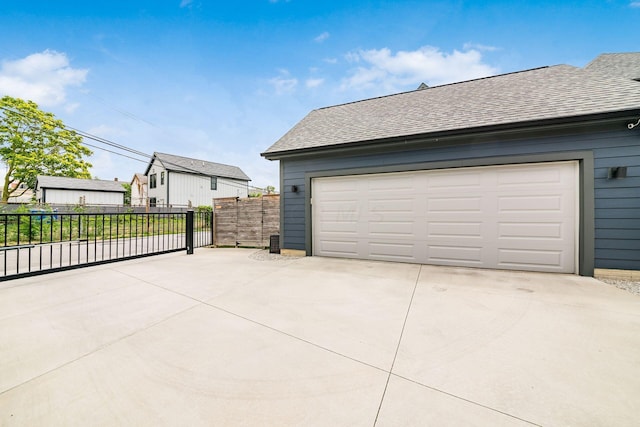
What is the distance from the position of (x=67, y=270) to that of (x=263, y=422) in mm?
5488

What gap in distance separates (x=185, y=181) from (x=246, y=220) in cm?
1595

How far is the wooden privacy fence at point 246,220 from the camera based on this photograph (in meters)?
7.20

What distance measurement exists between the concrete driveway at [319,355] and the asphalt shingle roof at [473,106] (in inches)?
120

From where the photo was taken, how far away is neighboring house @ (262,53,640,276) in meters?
4.03

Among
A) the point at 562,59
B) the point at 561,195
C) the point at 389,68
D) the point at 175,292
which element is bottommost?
the point at 175,292

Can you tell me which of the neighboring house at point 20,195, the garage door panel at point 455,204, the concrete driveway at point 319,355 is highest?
the neighboring house at point 20,195

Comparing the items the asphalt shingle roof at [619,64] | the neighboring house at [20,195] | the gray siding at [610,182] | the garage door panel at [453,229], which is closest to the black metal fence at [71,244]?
the garage door panel at [453,229]

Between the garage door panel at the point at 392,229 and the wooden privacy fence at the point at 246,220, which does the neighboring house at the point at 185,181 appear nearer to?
the wooden privacy fence at the point at 246,220

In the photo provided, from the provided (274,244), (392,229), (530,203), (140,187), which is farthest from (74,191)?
(530,203)

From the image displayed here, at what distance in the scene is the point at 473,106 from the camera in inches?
209

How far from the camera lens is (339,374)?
5.46 feet

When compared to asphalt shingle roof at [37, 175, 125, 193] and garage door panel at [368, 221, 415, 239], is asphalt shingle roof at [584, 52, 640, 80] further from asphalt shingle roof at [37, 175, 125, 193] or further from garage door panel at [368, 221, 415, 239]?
asphalt shingle roof at [37, 175, 125, 193]

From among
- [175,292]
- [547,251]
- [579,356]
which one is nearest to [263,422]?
[579,356]

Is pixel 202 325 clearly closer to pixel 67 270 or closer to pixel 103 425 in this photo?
pixel 103 425
